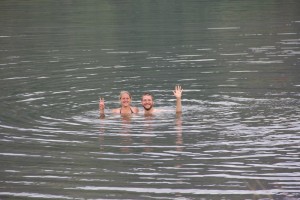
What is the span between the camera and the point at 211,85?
29.8m

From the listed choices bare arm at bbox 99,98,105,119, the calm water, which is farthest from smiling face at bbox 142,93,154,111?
bare arm at bbox 99,98,105,119

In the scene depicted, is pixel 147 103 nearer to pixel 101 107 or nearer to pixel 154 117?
pixel 154 117

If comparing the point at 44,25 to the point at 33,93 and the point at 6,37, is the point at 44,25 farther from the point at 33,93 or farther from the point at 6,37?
the point at 33,93

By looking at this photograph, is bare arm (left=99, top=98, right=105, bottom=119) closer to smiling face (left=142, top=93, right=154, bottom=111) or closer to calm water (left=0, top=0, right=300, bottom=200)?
calm water (left=0, top=0, right=300, bottom=200)

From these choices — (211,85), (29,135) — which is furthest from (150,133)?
(211,85)

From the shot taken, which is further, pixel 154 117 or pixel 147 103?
pixel 147 103

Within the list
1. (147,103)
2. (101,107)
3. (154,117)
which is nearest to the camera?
(101,107)

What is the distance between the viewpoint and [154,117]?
81.3 ft

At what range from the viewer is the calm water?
59.2ft

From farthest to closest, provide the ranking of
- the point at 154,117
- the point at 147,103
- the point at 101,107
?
the point at 147,103 < the point at 154,117 < the point at 101,107

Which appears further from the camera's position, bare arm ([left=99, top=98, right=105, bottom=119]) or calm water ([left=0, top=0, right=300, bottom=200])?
bare arm ([left=99, top=98, right=105, bottom=119])

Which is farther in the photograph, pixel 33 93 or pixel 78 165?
pixel 33 93

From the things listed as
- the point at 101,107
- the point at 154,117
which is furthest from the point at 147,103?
the point at 101,107

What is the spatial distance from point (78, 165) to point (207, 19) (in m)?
38.7
